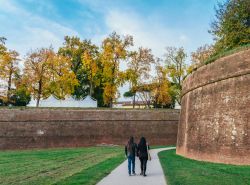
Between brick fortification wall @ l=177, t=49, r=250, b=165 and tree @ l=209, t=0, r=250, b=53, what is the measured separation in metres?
6.06

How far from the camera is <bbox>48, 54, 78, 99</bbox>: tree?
38281 millimetres

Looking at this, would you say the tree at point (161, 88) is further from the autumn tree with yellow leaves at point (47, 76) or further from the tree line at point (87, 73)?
the autumn tree with yellow leaves at point (47, 76)

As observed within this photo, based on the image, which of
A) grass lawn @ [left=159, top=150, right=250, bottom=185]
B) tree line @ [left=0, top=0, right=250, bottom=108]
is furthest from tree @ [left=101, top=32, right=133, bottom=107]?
grass lawn @ [left=159, top=150, right=250, bottom=185]

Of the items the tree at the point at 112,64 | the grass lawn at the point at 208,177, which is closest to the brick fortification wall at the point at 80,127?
the tree at the point at 112,64

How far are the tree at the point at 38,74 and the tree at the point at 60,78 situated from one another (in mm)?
380

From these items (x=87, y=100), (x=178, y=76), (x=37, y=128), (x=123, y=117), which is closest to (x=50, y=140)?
(x=37, y=128)

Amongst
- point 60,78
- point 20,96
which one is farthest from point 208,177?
point 20,96

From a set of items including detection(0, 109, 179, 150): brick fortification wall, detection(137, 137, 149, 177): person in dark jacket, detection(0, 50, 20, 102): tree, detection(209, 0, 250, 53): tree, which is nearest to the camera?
detection(137, 137, 149, 177): person in dark jacket

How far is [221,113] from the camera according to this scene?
1540 cm

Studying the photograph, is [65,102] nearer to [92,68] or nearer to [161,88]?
[92,68]

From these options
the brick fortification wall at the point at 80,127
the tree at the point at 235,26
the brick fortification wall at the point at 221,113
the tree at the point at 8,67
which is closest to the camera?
the brick fortification wall at the point at 221,113

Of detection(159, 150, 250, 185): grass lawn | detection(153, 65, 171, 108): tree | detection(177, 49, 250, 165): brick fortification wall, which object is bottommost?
detection(159, 150, 250, 185): grass lawn

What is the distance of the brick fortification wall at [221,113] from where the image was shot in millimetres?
14156

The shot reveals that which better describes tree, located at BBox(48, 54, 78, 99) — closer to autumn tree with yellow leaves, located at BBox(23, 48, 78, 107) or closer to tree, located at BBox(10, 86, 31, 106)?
autumn tree with yellow leaves, located at BBox(23, 48, 78, 107)
